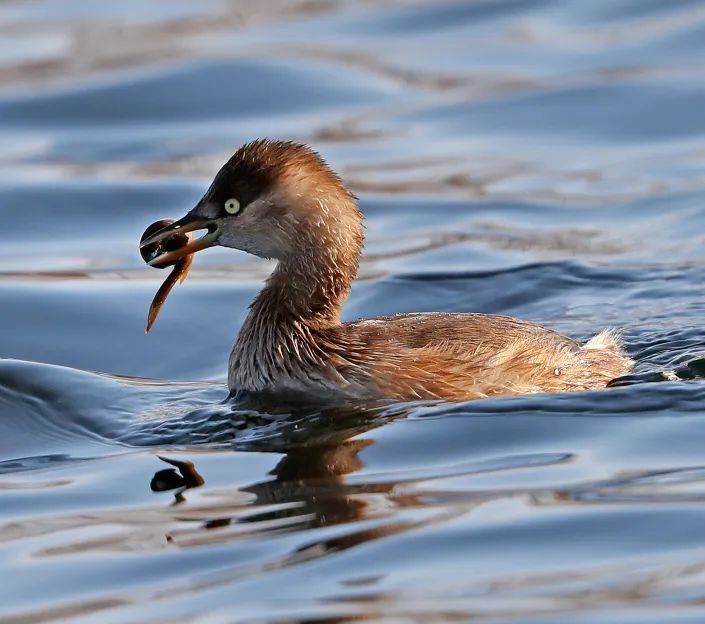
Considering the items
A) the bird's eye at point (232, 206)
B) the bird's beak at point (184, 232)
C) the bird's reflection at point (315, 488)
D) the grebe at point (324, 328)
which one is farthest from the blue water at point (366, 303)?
the bird's eye at point (232, 206)

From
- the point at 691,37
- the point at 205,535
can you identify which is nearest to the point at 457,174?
the point at 691,37

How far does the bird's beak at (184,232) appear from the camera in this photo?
316 inches

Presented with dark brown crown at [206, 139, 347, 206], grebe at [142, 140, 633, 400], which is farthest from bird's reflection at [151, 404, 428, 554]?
dark brown crown at [206, 139, 347, 206]

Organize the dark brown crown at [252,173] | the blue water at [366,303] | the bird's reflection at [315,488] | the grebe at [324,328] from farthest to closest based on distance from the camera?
the dark brown crown at [252,173] < the grebe at [324,328] < the bird's reflection at [315,488] < the blue water at [366,303]

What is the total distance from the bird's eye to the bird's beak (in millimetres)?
96

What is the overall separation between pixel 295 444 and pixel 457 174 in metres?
6.14

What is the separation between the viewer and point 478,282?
10.8m

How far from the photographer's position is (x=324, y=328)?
8.09m

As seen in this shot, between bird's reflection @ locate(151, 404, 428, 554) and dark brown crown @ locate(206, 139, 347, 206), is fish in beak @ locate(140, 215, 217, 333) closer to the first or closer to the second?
dark brown crown @ locate(206, 139, 347, 206)

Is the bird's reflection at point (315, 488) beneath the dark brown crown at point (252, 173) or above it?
beneath

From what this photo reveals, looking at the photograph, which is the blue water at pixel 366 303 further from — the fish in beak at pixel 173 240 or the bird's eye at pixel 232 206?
the bird's eye at pixel 232 206

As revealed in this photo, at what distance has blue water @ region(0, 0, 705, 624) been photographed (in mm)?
5785

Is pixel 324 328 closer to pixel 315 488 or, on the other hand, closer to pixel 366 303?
pixel 315 488

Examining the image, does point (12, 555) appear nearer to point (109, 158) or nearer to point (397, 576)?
point (397, 576)
